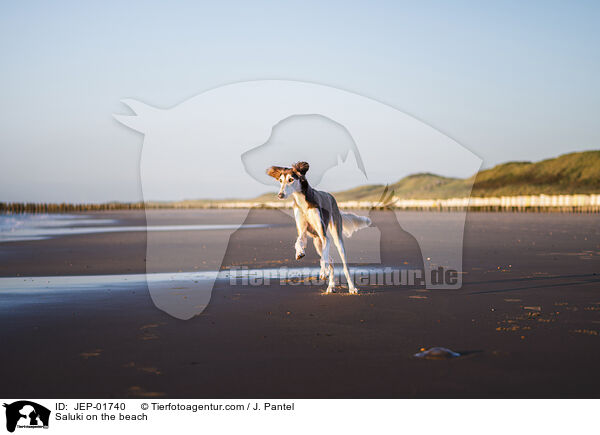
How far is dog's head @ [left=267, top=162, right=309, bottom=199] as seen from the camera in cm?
1202

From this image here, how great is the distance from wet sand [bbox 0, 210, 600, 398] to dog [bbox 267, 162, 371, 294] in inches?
35.1

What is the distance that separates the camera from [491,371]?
679 cm

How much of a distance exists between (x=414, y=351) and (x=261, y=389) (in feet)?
7.58

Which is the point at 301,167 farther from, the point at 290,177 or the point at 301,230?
the point at 301,230

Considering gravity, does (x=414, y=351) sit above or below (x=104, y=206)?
below

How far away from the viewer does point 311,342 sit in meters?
8.32

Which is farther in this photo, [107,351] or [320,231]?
[320,231]
